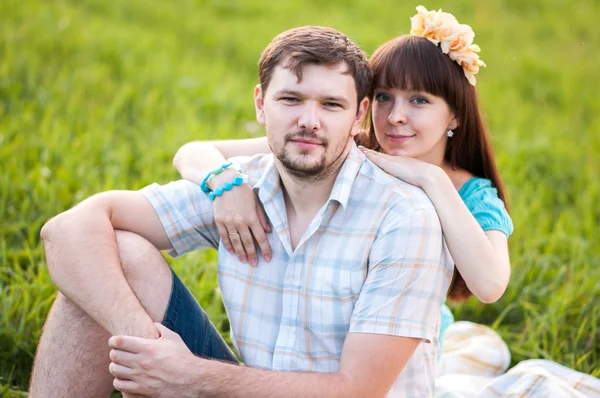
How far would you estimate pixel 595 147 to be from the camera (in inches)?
240

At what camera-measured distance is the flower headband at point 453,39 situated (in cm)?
285

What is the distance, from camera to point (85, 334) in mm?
2562

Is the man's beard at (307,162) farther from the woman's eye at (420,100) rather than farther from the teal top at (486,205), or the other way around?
the teal top at (486,205)

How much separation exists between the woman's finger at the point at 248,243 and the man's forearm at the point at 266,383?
1.36 feet

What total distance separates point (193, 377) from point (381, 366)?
2.01ft

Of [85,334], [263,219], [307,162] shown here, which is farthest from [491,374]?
[85,334]

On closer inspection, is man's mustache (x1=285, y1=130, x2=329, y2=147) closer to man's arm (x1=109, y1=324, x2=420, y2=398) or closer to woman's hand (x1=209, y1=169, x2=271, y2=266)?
woman's hand (x1=209, y1=169, x2=271, y2=266)

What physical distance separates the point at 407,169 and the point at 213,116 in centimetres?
358

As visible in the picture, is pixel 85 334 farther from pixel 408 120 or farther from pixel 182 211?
pixel 408 120

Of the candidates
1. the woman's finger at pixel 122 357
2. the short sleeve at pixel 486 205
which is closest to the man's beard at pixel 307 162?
the short sleeve at pixel 486 205

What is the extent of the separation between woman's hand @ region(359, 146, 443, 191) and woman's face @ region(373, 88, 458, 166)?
19 centimetres

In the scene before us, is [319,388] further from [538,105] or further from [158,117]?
[538,105]

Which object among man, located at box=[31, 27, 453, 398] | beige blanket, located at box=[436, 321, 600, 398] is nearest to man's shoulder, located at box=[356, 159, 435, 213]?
man, located at box=[31, 27, 453, 398]

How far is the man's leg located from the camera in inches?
100
